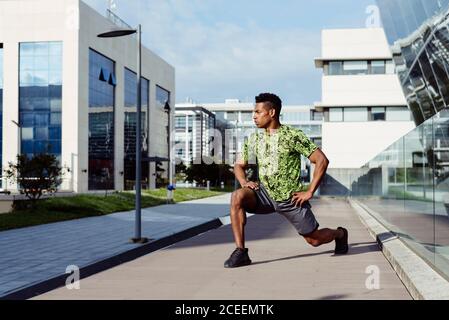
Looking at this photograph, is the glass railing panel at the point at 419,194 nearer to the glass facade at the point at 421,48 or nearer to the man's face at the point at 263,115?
the man's face at the point at 263,115

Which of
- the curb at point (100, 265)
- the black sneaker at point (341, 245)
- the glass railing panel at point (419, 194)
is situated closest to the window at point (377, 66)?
the curb at point (100, 265)

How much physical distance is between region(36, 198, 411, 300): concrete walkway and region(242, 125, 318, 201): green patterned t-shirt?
0.96m

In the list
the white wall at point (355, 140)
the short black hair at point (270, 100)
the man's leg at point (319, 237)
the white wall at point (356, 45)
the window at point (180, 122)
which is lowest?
the man's leg at point (319, 237)

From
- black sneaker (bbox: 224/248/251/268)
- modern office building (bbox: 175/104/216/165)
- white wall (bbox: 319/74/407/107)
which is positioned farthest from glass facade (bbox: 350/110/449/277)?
modern office building (bbox: 175/104/216/165)

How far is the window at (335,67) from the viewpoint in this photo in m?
49.2

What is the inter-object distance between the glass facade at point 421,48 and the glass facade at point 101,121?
Result: 24.4 meters

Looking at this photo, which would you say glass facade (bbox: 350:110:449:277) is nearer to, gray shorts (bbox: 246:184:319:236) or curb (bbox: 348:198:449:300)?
curb (bbox: 348:198:449:300)

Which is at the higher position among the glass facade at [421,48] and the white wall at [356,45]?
the white wall at [356,45]

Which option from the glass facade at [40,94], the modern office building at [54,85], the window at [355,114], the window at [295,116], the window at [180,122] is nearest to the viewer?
the modern office building at [54,85]

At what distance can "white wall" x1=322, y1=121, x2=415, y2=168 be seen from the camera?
4925 centimetres

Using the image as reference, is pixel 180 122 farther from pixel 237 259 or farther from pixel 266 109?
pixel 266 109

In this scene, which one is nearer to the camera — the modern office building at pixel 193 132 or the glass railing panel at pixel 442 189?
the glass railing panel at pixel 442 189

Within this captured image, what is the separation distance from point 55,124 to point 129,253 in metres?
35.2

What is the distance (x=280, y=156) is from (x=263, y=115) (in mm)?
501
